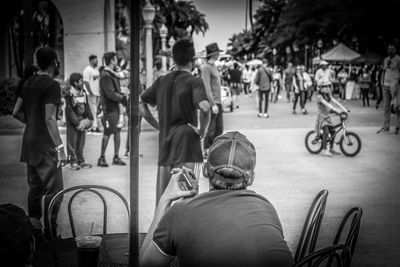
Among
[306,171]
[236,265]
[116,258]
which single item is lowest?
[306,171]

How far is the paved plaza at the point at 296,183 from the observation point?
647cm

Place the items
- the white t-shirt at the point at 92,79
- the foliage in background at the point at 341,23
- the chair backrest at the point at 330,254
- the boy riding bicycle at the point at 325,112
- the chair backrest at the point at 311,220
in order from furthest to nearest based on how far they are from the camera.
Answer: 1. the foliage in background at the point at 341,23
2. the white t-shirt at the point at 92,79
3. the boy riding bicycle at the point at 325,112
4. the chair backrest at the point at 311,220
5. the chair backrest at the point at 330,254

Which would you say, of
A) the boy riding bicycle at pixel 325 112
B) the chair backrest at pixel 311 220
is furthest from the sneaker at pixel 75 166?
the chair backrest at pixel 311 220

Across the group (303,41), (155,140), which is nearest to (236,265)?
(155,140)

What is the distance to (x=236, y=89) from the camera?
27359 mm

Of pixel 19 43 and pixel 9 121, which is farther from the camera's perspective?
pixel 19 43

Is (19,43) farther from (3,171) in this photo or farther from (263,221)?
(263,221)

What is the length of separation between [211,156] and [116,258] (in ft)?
3.18

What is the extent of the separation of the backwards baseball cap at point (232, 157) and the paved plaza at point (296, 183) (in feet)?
9.96

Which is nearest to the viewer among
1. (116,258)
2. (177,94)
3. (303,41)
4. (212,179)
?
(212,179)

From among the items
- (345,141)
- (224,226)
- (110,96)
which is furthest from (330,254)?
(345,141)

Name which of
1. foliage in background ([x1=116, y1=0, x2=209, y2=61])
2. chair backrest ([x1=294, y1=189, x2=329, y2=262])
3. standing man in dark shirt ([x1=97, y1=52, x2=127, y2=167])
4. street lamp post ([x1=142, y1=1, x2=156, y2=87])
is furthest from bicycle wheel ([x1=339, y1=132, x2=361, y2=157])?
foliage in background ([x1=116, y1=0, x2=209, y2=61])

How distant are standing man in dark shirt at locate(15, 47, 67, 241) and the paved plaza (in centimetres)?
91

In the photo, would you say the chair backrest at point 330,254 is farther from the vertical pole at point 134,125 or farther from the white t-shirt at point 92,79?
the white t-shirt at point 92,79
